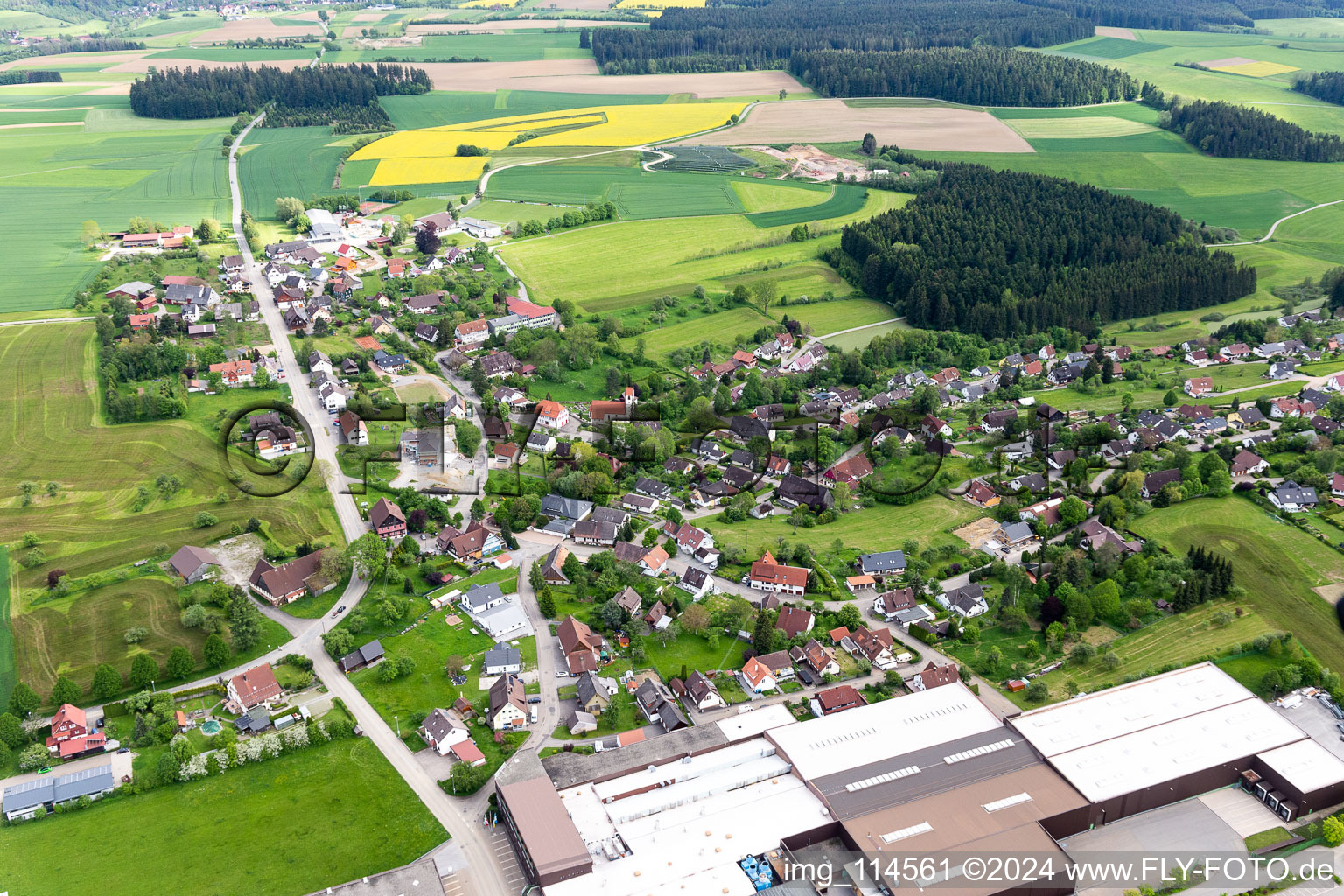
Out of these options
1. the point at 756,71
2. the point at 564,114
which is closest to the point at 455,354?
the point at 564,114

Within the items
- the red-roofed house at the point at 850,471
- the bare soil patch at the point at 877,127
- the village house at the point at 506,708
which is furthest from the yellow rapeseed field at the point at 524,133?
the village house at the point at 506,708

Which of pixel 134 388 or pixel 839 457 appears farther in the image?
pixel 134 388

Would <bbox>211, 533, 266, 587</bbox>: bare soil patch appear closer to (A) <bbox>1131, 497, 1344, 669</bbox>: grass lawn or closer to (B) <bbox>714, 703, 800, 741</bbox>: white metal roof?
(B) <bbox>714, 703, 800, 741</bbox>: white metal roof

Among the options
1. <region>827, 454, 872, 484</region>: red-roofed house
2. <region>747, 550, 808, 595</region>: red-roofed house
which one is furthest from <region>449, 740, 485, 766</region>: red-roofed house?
<region>827, 454, 872, 484</region>: red-roofed house

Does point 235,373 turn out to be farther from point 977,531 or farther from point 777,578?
point 977,531

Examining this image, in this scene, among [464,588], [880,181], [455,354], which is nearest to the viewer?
[464,588]

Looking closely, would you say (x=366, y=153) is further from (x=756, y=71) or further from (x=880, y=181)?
(x=756, y=71)

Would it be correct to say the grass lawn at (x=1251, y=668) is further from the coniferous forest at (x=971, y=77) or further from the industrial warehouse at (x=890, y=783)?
the coniferous forest at (x=971, y=77)
